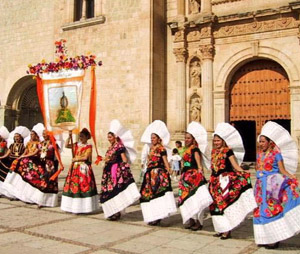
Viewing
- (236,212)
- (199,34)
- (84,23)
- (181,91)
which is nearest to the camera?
(236,212)

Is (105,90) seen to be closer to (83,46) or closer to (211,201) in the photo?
(83,46)

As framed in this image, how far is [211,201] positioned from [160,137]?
1573 millimetres

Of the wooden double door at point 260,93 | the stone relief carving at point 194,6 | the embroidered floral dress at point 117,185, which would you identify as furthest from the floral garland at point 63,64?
the stone relief carving at point 194,6

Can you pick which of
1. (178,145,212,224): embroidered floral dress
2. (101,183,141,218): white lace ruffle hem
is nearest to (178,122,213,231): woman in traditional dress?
(178,145,212,224): embroidered floral dress

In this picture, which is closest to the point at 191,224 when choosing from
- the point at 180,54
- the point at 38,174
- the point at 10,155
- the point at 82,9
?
the point at 38,174

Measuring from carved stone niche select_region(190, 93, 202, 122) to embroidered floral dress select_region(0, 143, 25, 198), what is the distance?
7.57m

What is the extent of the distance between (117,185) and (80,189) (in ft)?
2.78

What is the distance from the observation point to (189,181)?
573cm

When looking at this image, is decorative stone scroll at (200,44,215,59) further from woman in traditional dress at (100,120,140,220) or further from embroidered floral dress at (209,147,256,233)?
embroidered floral dress at (209,147,256,233)

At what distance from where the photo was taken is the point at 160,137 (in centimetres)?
641

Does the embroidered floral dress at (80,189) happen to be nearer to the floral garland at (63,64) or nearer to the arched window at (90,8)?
the floral garland at (63,64)

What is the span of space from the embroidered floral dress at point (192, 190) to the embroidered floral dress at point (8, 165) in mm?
4219

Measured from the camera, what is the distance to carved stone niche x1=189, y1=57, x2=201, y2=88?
1467 centimetres

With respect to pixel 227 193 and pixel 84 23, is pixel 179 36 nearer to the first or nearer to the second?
pixel 84 23
